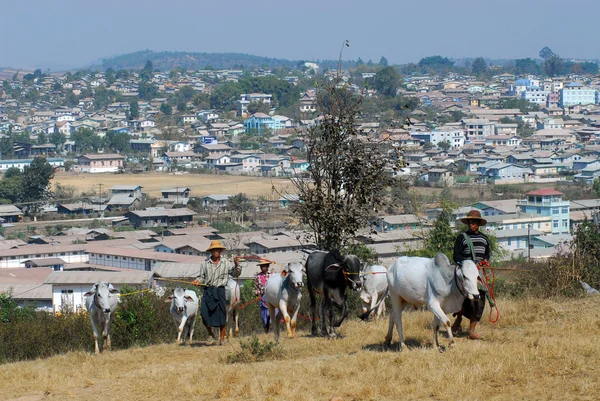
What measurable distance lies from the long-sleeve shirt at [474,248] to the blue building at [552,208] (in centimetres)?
3141

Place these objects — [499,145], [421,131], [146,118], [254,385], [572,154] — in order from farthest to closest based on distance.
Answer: [146,118]
[421,131]
[499,145]
[572,154]
[254,385]

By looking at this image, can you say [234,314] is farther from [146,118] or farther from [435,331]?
[146,118]

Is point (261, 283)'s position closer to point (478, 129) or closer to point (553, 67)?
point (478, 129)

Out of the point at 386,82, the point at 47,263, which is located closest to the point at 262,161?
the point at 47,263

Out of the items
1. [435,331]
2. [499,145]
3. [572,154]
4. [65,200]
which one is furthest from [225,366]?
[499,145]

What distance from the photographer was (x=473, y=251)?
8.06 meters

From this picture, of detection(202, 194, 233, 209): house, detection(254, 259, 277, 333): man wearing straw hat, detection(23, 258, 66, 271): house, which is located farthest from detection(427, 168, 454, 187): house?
detection(254, 259, 277, 333): man wearing straw hat

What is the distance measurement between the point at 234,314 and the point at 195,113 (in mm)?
→ 93087

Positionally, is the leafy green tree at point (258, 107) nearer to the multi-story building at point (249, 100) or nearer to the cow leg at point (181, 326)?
the multi-story building at point (249, 100)

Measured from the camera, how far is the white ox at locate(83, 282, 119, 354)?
9594 millimetres

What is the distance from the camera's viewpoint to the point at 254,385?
700 centimetres

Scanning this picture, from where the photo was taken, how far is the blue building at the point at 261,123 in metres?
90.9

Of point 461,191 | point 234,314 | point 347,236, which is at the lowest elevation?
point 461,191

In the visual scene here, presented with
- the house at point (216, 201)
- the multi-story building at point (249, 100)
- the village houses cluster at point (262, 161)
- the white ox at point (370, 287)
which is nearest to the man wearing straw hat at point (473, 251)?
the white ox at point (370, 287)
